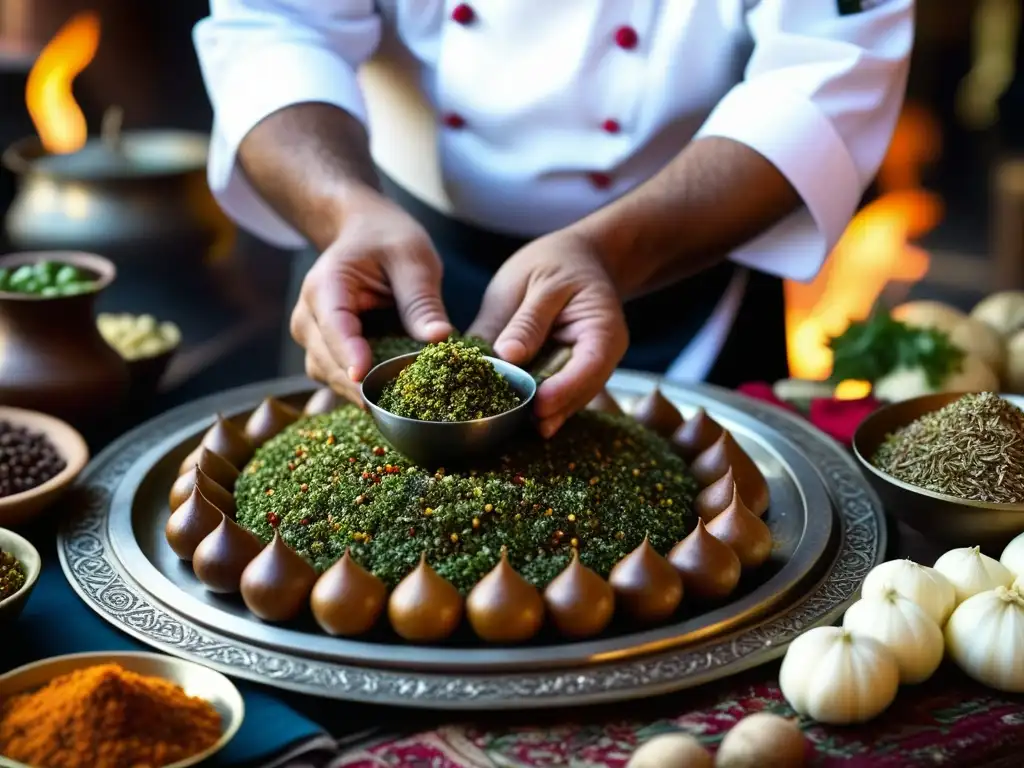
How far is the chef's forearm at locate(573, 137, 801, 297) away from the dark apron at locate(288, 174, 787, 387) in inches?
10.6

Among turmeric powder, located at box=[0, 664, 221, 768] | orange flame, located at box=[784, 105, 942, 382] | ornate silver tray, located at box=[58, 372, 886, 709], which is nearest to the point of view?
turmeric powder, located at box=[0, 664, 221, 768]

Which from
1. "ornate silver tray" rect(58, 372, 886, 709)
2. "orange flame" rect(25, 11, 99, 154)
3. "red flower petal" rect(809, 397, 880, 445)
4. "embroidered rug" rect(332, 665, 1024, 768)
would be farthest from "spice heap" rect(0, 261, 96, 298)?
"red flower petal" rect(809, 397, 880, 445)

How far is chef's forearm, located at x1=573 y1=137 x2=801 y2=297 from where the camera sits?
1.77m

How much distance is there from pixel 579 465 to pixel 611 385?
20.4 inches

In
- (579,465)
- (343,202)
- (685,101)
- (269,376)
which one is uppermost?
(685,101)

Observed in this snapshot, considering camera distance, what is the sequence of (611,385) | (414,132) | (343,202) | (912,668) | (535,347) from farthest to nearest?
(414,132) → (611,385) → (343,202) → (535,347) → (912,668)

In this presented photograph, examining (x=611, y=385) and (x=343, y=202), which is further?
(x=611, y=385)

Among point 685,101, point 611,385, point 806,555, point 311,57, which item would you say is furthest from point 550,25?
point 806,555

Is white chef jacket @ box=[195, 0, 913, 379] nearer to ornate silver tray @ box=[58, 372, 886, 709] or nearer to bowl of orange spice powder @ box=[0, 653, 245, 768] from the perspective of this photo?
ornate silver tray @ box=[58, 372, 886, 709]

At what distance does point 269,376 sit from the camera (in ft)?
9.06

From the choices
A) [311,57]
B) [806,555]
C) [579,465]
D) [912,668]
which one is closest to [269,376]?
[311,57]

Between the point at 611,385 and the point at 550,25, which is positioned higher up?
the point at 550,25

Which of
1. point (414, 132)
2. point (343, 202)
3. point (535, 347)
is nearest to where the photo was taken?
point (535, 347)

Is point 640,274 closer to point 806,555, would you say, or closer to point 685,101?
point 685,101
